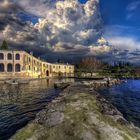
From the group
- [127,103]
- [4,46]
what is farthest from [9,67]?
[127,103]

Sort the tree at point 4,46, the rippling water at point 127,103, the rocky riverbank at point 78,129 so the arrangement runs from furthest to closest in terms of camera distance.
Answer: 1. the tree at point 4,46
2. the rippling water at point 127,103
3. the rocky riverbank at point 78,129

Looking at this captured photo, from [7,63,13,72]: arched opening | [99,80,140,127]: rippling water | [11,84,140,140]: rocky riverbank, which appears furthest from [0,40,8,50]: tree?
[11,84,140,140]: rocky riverbank

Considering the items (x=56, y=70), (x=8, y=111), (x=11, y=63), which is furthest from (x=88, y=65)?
(x=8, y=111)

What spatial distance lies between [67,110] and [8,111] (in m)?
8.58

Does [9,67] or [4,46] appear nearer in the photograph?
[9,67]

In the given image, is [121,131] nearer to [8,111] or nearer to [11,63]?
[8,111]

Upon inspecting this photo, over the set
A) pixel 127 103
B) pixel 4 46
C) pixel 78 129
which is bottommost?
pixel 127 103

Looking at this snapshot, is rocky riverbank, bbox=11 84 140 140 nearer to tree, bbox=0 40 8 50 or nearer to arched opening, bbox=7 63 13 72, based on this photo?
arched opening, bbox=7 63 13 72

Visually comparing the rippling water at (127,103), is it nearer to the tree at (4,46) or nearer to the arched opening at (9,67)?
the arched opening at (9,67)

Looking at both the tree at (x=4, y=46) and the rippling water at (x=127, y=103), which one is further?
the tree at (x=4, y=46)

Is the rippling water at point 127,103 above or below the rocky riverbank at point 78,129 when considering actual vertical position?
below

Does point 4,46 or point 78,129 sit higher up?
point 4,46

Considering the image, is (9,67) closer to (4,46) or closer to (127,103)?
(4,46)

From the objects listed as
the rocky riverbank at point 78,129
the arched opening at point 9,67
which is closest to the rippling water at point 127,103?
the rocky riverbank at point 78,129
